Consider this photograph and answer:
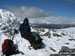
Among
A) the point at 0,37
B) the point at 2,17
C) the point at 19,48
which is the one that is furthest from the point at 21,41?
the point at 2,17

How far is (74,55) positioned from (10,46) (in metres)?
6.27

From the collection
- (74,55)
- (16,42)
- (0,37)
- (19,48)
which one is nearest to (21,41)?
(16,42)

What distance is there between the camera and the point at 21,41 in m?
11.6

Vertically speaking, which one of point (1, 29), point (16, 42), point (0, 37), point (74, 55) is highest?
point (1, 29)

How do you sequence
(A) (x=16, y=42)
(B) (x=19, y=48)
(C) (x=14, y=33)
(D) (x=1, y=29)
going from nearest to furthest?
(B) (x=19, y=48)
(A) (x=16, y=42)
(D) (x=1, y=29)
(C) (x=14, y=33)

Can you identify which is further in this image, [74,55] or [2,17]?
[2,17]

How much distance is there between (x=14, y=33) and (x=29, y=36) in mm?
2437

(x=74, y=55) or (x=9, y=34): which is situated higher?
(x=9, y=34)

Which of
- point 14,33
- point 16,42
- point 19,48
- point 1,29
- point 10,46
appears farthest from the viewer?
point 14,33

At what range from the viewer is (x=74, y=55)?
9.11 m

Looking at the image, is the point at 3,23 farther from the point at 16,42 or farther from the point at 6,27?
the point at 16,42

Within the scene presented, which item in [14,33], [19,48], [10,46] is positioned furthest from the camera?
[14,33]

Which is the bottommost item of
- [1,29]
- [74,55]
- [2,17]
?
[74,55]

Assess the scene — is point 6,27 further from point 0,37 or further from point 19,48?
point 19,48
